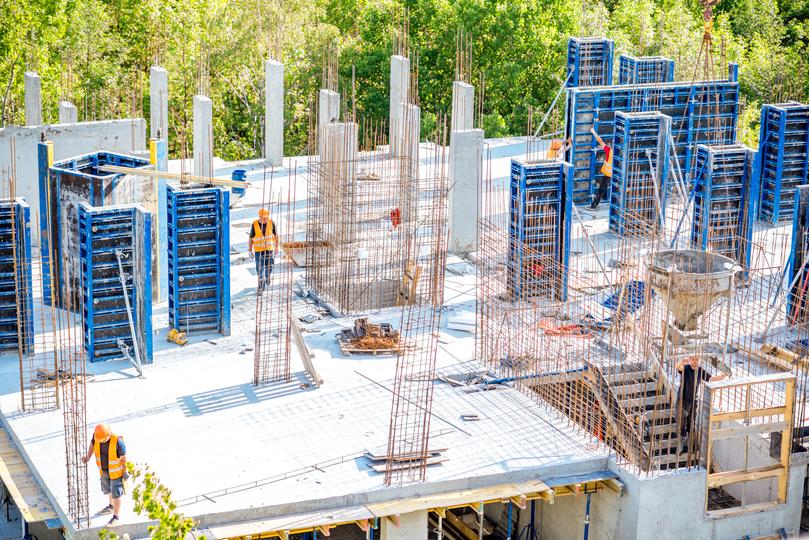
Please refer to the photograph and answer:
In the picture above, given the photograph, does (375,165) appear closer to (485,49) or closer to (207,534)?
(485,49)

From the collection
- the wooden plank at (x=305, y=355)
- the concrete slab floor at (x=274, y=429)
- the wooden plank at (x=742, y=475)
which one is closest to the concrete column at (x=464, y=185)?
the concrete slab floor at (x=274, y=429)

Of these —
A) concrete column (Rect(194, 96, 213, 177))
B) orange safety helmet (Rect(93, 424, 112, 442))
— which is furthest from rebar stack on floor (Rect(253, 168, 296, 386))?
orange safety helmet (Rect(93, 424, 112, 442))

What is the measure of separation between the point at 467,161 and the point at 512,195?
230 centimetres

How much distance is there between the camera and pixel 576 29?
4619 cm

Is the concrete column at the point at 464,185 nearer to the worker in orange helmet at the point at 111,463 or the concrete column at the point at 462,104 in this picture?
the concrete column at the point at 462,104

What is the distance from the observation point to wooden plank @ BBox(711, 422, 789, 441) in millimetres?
20219

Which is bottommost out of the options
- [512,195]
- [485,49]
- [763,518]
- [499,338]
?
[763,518]

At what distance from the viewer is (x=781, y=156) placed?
30906mm

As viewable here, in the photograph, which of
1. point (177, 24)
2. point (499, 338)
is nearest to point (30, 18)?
point (177, 24)

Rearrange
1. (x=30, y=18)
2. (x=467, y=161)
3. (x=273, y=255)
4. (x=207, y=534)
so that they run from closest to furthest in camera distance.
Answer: (x=207, y=534) → (x=273, y=255) → (x=467, y=161) → (x=30, y=18)

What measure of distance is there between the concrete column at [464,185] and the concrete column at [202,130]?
6.09 meters

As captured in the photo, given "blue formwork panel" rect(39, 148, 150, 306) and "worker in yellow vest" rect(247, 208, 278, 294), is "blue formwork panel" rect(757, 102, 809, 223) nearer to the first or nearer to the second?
"worker in yellow vest" rect(247, 208, 278, 294)

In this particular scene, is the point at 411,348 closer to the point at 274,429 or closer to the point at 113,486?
the point at 274,429

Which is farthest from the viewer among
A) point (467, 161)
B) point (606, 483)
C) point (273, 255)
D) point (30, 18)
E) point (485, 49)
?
point (485, 49)
